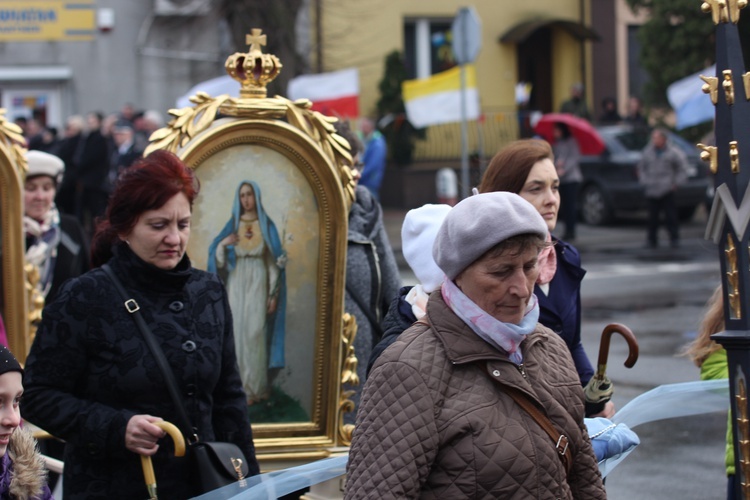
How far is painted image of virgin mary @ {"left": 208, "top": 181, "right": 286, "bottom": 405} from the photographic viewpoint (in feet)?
16.7

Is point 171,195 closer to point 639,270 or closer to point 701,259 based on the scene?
point 639,270

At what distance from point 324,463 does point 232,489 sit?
723 mm

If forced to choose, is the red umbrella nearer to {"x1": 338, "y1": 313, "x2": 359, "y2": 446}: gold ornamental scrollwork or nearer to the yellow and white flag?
the yellow and white flag

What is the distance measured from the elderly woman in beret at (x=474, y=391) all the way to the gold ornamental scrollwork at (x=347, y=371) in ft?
7.34

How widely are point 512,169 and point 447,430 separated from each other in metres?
1.91

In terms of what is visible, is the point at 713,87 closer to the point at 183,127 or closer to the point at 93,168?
the point at 183,127

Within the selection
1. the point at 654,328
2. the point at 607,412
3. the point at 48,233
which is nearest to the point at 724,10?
the point at 607,412

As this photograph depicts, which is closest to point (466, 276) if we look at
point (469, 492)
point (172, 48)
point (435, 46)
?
point (469, 492)

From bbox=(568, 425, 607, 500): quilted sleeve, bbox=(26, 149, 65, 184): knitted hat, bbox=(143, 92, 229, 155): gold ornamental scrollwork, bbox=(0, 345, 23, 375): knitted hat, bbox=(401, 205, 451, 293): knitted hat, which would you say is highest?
bbox=(143, 92, 229, 155): gold ornamental scrollwork

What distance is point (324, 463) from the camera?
4.55 m

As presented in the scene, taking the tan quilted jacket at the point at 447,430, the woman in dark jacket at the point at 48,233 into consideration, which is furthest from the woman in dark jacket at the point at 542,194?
the woman in dark jacket at the point at 48,233

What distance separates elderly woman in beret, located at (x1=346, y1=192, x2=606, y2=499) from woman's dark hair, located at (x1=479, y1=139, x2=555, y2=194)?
5.11 feet

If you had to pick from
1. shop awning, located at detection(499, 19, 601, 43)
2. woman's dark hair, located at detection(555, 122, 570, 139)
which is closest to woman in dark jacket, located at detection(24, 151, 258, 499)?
woman's dark hair, located at detection(555, 122, 570, 139)

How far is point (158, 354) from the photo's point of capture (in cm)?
380
